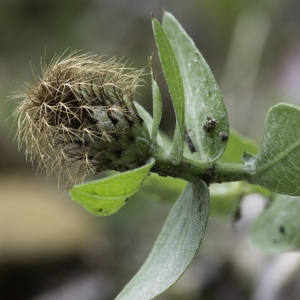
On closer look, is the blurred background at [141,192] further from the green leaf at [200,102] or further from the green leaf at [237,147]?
the green leaf at [200,102]

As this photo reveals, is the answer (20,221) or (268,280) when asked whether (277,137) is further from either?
(20,221)

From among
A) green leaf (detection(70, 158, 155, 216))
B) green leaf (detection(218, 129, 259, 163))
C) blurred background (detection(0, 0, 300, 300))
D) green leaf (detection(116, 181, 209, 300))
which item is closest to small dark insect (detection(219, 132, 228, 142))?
green leaf (detection(116, 181, 209, 300))

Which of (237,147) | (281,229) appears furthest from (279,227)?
(237,147)

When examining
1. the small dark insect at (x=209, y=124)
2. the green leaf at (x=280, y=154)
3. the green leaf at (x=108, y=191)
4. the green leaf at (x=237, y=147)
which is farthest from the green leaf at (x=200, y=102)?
the green leaf at (x=237, y=147)

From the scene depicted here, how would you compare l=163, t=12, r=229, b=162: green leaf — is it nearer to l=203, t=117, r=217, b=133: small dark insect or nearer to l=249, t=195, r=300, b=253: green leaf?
l=203, t=117, r=217, b=133: small dark insect

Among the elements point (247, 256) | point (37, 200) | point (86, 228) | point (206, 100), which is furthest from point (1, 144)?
point (206, 100)

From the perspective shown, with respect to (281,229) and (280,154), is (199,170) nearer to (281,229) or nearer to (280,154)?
(280,154)
